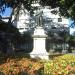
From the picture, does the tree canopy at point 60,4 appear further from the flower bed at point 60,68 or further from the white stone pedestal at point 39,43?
the flower bed at point 60,68

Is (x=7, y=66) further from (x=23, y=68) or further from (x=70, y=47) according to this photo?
(x=70, y=47)

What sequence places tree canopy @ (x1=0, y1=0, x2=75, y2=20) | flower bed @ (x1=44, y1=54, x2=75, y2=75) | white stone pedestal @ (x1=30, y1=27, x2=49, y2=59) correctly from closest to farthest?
flower bed @ (x1=44, y1=54, x2=75, y2=75), tree canopy @ (x1=0, y1=0, x2=75, y2=20), white stone pedestal @ (x1=30, y1=27, x2=49, y2=59)

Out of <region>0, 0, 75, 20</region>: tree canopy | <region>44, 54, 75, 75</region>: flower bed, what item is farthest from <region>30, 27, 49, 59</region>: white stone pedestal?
<region>44, 54, 75, 75</region>: flower bed

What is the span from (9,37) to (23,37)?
12.8 feet

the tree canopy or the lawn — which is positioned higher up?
the tree canopy

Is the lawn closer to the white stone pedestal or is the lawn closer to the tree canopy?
the tree canopy

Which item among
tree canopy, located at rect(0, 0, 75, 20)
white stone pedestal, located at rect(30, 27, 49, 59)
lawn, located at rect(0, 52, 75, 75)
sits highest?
tree canopy, located at rect(0, 0, 75, 20)

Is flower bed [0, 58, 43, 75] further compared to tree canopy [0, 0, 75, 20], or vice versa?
tree canopy [0, 0, 75, 20]

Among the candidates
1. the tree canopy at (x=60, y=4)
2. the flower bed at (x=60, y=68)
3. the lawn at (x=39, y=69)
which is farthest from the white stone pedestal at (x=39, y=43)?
the flower bed at (x=60, y=68)

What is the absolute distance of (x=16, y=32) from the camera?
50250 millimetres

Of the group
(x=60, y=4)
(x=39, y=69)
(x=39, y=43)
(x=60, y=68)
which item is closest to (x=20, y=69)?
(x=39, y=69)

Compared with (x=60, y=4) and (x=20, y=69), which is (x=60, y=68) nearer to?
(x=20, y=69)

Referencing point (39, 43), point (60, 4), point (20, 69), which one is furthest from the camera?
point (39, 43)

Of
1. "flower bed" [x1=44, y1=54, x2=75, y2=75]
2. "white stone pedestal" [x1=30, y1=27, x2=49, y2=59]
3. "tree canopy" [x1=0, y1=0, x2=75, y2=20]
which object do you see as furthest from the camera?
"white stone pedestal" [x1=30, y1=27, x2=49, y2=59]
